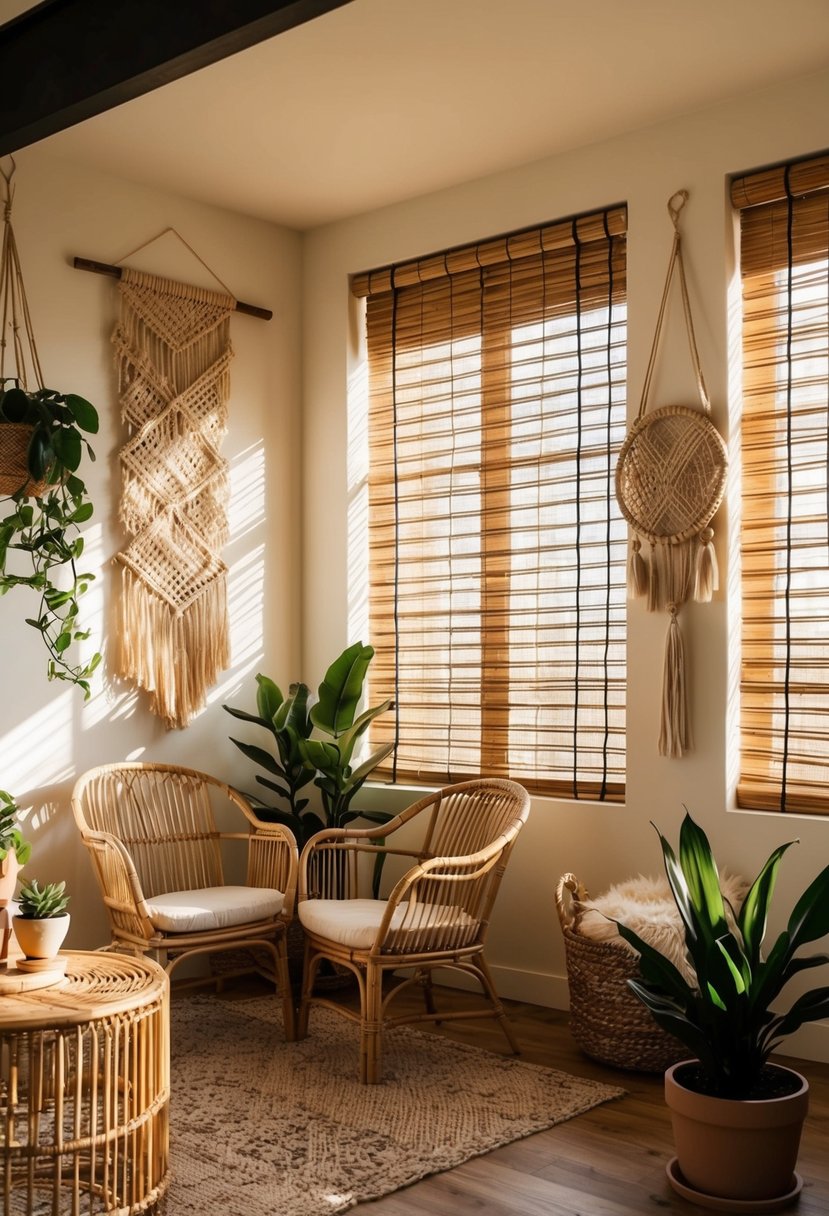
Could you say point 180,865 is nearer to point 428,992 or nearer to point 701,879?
point 428,992

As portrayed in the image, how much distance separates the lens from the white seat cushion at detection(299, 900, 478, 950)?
11.1ft

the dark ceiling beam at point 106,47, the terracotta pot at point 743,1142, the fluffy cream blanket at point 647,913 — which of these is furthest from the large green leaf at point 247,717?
the terracotta pot at point 743,1142

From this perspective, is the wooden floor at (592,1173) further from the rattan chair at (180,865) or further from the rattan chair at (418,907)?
the rattan chair at (180,865)

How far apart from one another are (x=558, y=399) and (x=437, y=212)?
875 millimetres

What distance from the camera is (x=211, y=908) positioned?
3.57m

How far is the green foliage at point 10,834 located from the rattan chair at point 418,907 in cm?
83

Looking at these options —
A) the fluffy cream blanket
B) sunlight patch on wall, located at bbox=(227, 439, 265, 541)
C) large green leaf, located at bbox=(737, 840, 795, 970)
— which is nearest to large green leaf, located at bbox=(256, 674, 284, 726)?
sunlight patch on wall, located at bbox=(227, 439, 265, 541)

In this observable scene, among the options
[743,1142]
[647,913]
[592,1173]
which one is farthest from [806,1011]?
[647,913]

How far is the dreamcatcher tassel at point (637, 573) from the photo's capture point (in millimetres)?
3775

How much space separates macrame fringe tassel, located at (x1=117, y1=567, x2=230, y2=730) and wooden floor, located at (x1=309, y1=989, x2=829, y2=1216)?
1941mm

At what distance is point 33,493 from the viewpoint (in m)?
3.36

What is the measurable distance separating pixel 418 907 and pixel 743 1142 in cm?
124

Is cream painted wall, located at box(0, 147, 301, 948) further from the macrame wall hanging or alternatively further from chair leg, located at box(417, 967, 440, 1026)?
the macrame wall hanging

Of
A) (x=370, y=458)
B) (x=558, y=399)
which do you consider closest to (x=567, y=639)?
(x=558, y=399)
